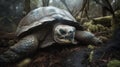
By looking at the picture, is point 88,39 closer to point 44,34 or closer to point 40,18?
point 44,34

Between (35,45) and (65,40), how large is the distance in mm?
558

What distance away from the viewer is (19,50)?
10.9 ft

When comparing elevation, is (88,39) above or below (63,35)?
below

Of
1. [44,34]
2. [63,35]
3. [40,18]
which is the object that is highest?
[40,18]

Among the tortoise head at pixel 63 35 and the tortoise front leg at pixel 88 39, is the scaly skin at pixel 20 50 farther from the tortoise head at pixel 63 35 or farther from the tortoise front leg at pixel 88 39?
the tortoise front leg at pixel 88 39

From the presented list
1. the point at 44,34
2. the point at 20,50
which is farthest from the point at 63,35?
the point at 20,50

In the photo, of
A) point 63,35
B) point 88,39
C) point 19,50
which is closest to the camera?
point 19,50

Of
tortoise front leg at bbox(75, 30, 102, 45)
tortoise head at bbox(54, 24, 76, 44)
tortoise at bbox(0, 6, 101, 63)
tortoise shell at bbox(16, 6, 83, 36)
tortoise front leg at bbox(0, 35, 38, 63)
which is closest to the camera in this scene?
tortoise front leg at bbox(0, 35, 38, 63)

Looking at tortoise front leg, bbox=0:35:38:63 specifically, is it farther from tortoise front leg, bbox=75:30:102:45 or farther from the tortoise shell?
tortoise front leg, bbox=75:30:102:45

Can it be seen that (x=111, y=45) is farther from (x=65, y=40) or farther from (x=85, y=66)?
(x=65, y=40)

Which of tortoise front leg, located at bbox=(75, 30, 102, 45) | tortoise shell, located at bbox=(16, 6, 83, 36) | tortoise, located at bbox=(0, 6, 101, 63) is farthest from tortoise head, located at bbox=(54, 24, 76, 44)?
tortoise front leg, located at bbox=(75, 30, 102, 45)

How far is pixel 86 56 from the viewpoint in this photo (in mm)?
3072

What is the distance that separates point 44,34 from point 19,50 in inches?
30.7

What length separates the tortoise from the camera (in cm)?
333
